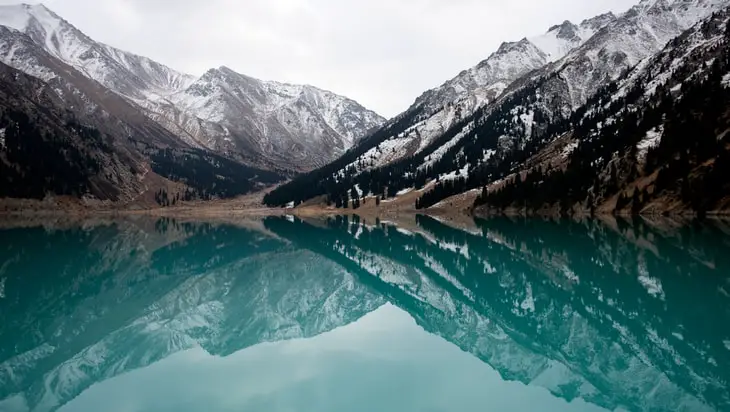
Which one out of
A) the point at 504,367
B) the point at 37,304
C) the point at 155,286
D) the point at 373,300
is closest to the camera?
the point at 504,367

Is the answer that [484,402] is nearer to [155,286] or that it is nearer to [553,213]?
[155,286]

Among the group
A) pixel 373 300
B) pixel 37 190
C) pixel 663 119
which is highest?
pixel 663 119

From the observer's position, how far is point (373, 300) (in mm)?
35688

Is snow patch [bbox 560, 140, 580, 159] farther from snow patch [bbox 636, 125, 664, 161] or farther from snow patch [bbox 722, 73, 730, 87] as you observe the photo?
snow patch [bbox 722, 73, 730, 87]

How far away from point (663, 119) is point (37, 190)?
195 metres

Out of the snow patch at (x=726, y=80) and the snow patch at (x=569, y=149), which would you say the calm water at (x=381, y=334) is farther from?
the snow patch at (x=569, y=149)

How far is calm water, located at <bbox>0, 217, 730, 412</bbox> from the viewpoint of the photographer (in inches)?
626

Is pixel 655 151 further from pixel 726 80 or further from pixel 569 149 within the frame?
pixel 569 149

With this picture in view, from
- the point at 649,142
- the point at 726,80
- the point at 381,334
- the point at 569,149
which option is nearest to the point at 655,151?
the point at 649,142

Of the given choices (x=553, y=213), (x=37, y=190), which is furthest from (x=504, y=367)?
(x=37, y=190)

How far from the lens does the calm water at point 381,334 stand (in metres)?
15.9

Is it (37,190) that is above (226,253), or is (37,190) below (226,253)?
above

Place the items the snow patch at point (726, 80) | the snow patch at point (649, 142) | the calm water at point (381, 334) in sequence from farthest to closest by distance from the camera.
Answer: the snow patch at point (726, 80) < the snow patch at point (649, 142) < the calm water at point (381, 334)

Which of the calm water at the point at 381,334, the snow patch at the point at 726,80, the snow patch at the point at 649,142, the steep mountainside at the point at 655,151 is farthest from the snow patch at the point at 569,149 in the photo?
the calm water at the point at 381,334
